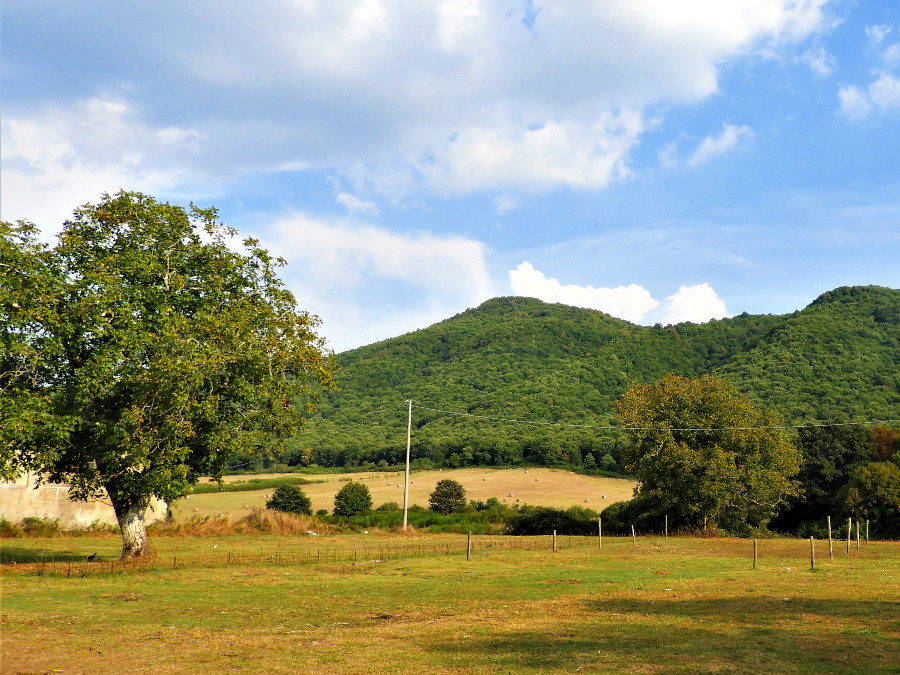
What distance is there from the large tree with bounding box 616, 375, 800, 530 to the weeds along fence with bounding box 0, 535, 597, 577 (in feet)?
35.2

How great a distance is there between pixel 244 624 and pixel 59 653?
163 inches

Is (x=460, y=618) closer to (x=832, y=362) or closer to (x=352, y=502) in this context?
(x=352, y=502)

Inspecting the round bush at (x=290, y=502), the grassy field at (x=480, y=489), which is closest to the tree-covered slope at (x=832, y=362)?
the grassy field at (x=480, y=489)

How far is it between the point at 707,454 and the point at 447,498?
28318 millimetres

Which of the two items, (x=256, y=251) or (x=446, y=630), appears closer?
(x=446, y=630)

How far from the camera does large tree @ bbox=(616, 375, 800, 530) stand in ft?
187

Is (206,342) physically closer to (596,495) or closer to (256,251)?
(256,251)

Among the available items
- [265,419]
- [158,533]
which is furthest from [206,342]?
[158,533]

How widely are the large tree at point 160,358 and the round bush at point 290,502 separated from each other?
1497 inches

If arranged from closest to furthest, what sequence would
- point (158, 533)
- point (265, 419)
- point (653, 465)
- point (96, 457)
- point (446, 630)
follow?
point (446, 630), point (96, 457), point (265, 419), point (158, 533), point (653, 465)

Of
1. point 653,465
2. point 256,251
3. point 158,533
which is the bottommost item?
point 158,533

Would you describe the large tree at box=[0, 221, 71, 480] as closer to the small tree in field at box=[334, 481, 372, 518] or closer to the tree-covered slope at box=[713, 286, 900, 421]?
the small tree in field at box=[334, 481, 372, 518]

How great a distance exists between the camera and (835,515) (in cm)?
6531

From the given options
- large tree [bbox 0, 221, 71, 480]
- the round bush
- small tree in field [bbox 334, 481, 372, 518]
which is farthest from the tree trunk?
small tree in field [bbox 334, 481, 372, 518]
